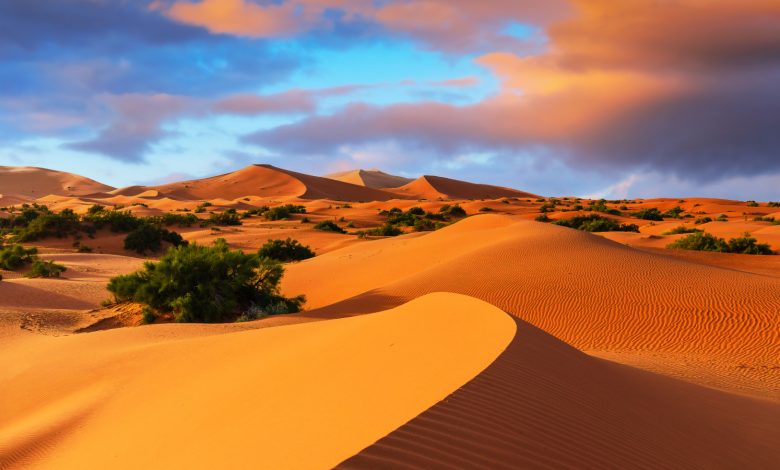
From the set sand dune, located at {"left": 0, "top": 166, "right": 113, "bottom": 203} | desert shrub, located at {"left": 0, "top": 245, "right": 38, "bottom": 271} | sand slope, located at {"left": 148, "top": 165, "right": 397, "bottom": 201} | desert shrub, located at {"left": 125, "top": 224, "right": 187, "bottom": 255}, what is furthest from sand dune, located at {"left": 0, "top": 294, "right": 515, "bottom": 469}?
sand dune, located at {"left": 0, "top": 166, "right": 113, "bottom": 203}

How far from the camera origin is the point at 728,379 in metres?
10.0

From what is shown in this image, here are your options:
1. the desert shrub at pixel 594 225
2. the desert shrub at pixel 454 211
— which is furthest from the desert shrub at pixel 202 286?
the desert shrub at pixel 454 211

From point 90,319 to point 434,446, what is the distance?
519 inches

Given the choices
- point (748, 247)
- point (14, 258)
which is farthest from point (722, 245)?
point (14, 258)

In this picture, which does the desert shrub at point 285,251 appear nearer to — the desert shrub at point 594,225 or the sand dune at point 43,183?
the desert shrub at point 594,225

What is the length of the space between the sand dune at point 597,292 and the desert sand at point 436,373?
Result: 0.21 feet

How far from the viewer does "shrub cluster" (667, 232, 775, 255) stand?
24703mm

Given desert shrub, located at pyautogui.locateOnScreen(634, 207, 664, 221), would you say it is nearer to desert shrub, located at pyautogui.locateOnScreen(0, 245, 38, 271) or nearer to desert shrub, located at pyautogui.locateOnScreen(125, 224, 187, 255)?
desert shrub, located at pyautogui.locateOnScreen(125, 224, 187, 255)

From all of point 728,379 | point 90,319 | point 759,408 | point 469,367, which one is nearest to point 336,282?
point 90,319

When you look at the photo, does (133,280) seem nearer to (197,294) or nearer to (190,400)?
(197,294)

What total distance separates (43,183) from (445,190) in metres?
62.9

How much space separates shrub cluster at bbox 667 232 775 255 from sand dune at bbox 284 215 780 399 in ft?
22.7

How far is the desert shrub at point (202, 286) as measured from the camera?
1459 centimetres

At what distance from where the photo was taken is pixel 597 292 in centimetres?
1514
